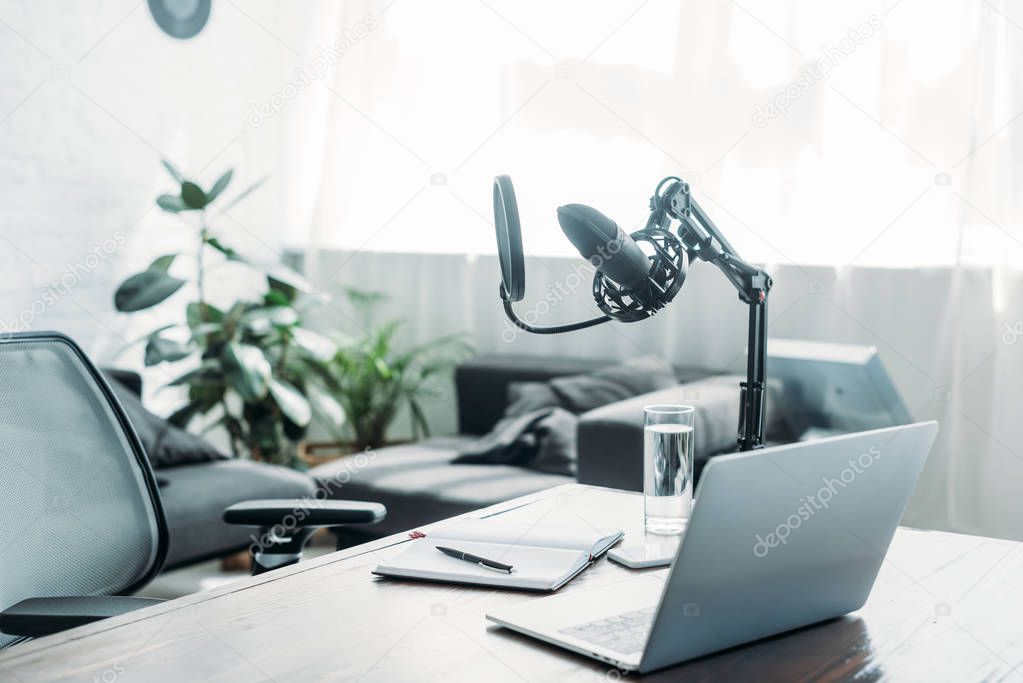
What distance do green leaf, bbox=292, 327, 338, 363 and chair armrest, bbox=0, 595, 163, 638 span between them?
236 centimetres

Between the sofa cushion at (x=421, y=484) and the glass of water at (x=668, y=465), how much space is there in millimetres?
1412

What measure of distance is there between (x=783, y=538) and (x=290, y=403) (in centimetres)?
279

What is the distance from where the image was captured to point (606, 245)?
1056 mm

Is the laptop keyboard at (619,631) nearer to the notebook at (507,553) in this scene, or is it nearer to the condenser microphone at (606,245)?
the notebook at (507,553)

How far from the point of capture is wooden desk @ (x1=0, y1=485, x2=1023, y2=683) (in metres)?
0.90

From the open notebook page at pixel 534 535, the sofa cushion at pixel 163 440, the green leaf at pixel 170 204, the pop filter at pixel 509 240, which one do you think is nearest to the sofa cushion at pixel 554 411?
the sofa cushion at pixel 163 440

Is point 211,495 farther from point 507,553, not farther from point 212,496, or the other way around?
point 507,553

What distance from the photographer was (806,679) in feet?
2.91

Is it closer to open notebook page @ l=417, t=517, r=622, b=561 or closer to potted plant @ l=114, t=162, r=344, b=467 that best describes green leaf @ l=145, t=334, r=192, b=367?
potted plant @ l=114, t=162, r=344, b=467

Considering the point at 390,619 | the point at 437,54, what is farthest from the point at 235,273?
the point at 390,619

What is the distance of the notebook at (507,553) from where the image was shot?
1148 mm

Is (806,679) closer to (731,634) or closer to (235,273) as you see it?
(731,634)

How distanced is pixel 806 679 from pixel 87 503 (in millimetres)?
1050

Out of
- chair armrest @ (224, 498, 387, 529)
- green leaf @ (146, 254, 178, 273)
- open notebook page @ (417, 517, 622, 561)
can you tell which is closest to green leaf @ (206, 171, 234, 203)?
green leaf @ (146, 254, 178, 273)
